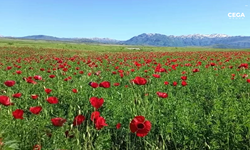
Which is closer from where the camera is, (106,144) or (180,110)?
(106,144)

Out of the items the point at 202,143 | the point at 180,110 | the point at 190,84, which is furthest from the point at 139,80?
the point at 190,84

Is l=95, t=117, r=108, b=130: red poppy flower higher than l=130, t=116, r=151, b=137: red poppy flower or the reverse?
the reverse

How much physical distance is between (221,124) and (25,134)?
9.22 feet

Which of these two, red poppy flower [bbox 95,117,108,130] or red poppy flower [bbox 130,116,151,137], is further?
red poppy flower [bbox 95,117,108,130]

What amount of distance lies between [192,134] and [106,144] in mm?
1202

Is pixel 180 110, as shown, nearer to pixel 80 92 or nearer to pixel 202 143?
pixel 202 143

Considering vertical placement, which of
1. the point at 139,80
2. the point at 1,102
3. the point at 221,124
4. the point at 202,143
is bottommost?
the point at 202,143

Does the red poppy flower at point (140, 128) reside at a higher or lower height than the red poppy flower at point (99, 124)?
higher

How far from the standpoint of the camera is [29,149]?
3373 millimetres

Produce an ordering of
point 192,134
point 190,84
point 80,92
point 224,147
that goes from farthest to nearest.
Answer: point 190,84
point 80,92
point 192,134
point 224,147

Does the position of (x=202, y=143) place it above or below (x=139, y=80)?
below

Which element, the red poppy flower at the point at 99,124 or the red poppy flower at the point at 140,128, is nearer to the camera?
the red poppy flower at the point at 140,128

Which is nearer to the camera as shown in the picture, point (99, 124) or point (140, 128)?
point (140, 128)

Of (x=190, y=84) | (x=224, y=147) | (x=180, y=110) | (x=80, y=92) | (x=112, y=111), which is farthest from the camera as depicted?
(x=190, y=84)
